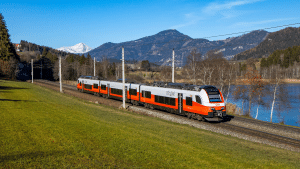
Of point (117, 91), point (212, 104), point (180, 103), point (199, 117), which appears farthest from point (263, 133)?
point (117, 91)

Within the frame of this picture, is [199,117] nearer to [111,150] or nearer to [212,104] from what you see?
[212,104]

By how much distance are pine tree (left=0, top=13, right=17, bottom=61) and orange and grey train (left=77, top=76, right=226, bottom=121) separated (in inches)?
2166

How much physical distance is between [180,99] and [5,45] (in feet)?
243

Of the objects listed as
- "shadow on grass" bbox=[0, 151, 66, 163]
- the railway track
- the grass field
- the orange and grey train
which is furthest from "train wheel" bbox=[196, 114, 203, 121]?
"shadow on grass" bbox=[0, 151, 66, 163]

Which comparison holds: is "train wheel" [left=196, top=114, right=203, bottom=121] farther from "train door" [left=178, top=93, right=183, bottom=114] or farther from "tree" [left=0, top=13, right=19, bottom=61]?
"tree" [left=0, top=13, right=19, bottom=61]

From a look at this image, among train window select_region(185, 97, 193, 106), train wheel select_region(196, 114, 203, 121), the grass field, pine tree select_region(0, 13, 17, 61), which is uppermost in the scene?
pine tree select_region(0, 13, 17, 61)

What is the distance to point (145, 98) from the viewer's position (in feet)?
97.4

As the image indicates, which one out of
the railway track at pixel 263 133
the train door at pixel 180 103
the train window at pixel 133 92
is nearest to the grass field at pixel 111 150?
the railway track at pixel 263 133

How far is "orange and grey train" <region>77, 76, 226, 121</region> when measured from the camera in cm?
2097

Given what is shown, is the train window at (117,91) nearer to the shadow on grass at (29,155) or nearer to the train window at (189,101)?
the train window at (189,101)

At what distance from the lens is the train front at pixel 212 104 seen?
2069 cm

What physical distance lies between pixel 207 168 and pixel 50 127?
30.1ft

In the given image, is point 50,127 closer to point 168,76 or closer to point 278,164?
point 278,164

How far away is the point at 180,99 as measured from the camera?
78.1ft
